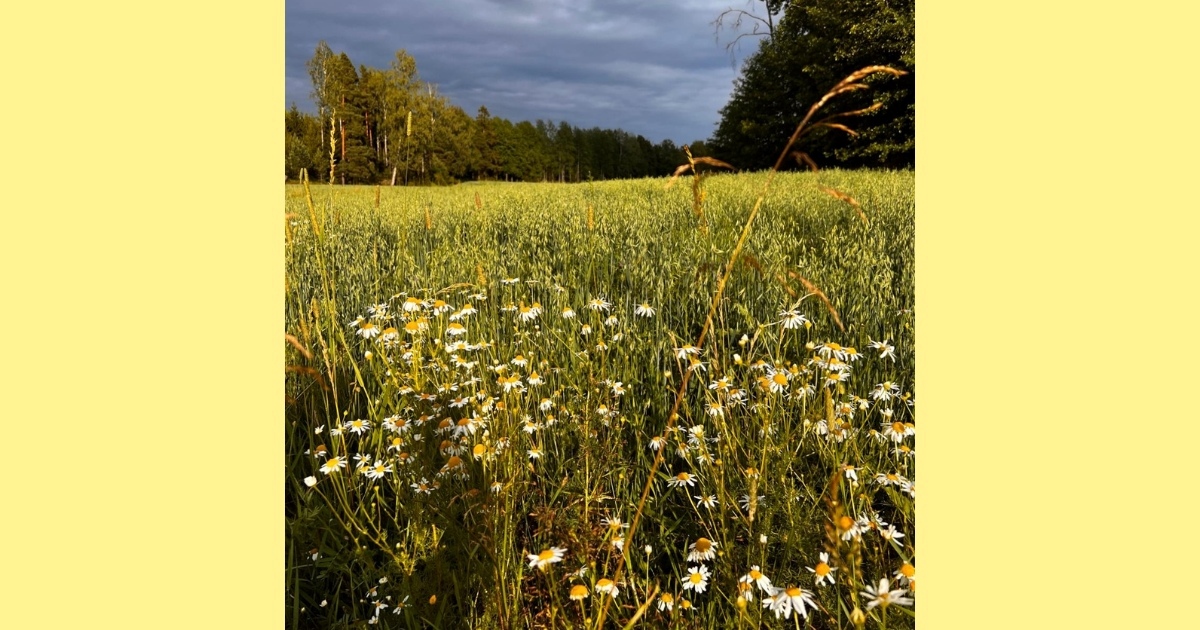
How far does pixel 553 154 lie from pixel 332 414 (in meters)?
58.3

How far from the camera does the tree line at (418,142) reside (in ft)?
8.60

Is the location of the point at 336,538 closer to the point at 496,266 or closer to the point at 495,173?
the point at 496,266

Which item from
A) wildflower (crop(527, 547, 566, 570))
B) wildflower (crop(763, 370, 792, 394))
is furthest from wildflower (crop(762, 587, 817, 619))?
wildflower (crop(763, 370, 792, 394))

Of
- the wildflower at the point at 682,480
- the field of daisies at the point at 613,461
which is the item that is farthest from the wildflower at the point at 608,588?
the wildflower at the point at 682,480

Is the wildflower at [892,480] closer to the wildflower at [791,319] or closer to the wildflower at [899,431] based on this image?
the wildflower at [899,431]

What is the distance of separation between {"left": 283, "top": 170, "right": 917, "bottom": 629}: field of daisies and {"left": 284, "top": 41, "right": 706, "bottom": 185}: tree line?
0.56m

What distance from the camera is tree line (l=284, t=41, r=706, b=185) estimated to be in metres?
2.62

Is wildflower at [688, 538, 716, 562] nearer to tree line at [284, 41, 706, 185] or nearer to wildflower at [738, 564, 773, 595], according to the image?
wildflower at [738, 564, 773, 595]

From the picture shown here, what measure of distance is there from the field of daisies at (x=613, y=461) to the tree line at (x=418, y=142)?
0.56m

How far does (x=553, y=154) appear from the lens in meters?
58.1

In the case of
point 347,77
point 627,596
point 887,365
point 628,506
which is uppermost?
point 347,77

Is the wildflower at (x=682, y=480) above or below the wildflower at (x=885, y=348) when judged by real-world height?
below

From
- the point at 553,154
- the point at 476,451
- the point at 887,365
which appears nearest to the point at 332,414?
the point at 476,451

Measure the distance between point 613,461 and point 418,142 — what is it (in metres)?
3.62
